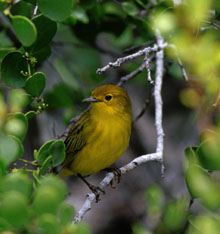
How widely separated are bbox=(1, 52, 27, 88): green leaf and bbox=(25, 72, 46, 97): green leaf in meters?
0.18

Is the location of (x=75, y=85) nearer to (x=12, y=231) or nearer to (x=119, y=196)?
(x=119, y=196)

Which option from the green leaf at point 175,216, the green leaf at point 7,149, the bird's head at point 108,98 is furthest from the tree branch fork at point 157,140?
the green leaf at point 7,149

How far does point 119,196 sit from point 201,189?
595 cm

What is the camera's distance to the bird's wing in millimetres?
5168

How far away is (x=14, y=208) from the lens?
1.85 metres

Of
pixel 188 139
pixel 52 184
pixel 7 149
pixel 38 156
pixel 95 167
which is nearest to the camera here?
Answer: pixel 52 184

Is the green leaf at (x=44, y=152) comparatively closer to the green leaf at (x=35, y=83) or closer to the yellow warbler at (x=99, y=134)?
the green leaf at (x=35, y=83)

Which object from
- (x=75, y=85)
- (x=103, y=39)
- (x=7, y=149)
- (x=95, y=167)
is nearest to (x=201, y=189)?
(x=7, y=149)

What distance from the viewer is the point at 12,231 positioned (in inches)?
82.0

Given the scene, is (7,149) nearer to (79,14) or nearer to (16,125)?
(16,125)

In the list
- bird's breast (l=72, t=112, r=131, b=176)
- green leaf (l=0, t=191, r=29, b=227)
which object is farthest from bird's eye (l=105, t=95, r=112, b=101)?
green leaf (l=0, t=191, r=29, b=227)

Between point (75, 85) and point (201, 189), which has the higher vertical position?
point (201, 189)

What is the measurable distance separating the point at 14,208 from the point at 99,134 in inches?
129

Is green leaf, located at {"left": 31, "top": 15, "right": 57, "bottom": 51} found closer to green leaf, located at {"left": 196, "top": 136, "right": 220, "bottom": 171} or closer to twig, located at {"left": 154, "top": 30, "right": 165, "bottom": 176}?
green leaf, located at {"left": 196, "top": 136, "right": 220, "bottom": 171}
